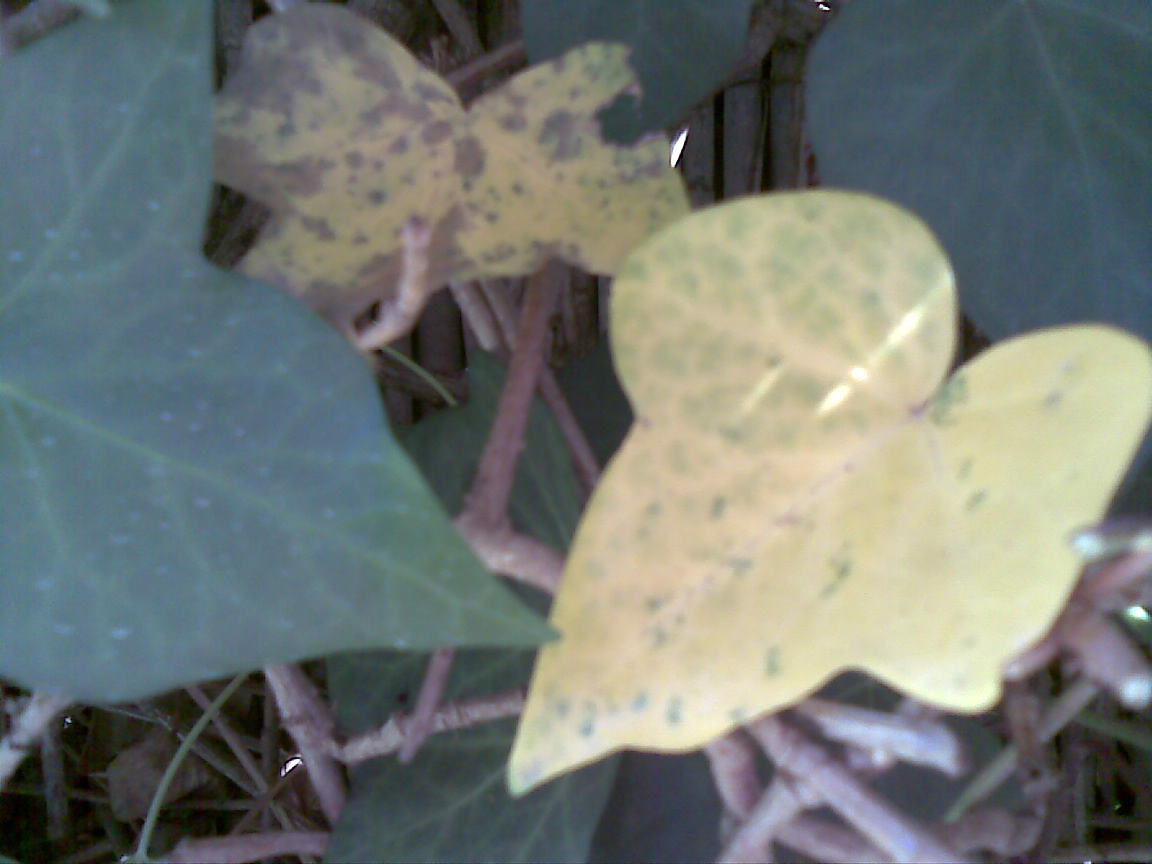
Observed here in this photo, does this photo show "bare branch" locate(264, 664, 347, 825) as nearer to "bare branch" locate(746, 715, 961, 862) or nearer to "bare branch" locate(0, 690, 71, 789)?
"bare branch" locate(0, 690, 71, 789)

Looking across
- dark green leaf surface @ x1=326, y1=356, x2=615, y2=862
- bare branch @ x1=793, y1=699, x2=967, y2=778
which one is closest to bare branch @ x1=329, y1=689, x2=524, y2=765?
dark green leaf surface @ x1=326, y1=356, x2=615, y2=862

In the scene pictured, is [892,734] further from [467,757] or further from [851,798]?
[467,757]

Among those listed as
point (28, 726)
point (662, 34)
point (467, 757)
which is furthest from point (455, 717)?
point (662, 34)

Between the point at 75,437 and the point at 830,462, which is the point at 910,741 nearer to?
the point at 830,462

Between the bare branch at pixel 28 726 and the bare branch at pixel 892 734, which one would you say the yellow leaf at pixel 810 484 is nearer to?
the bare branch at pixel 892 734

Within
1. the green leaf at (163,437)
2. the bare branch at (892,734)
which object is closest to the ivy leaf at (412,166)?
the green leaf at (163,437)

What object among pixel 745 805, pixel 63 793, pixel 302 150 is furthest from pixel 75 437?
pixel 63 793
